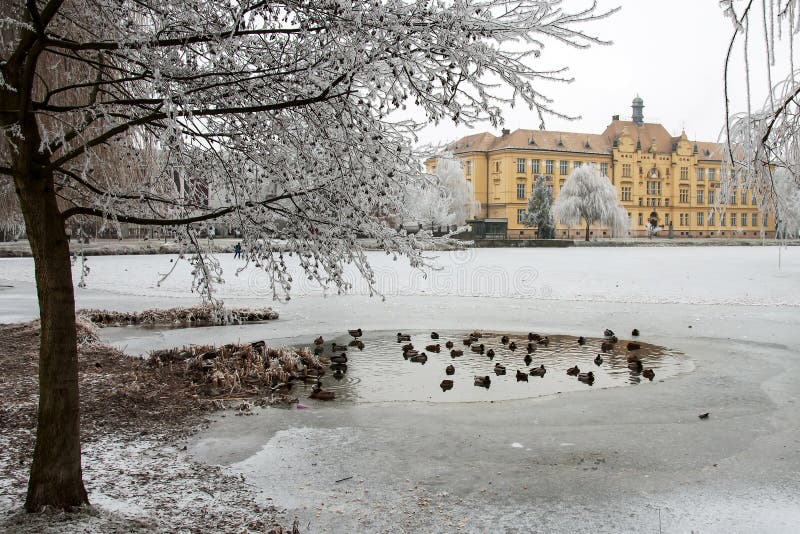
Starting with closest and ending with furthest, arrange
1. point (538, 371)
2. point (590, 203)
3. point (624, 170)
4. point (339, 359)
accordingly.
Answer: point (538, 371) < point (339, 359) < point (590, 203) < point (624, 170)

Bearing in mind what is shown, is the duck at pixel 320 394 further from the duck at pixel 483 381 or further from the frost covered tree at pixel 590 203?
the frost covered tree at pixel 590 203

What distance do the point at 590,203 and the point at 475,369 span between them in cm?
7095

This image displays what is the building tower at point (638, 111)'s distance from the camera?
116812 mm

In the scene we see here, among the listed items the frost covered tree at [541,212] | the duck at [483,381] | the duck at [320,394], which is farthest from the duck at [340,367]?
the frost covered tree at [541,212]

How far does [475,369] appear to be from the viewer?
10.2 meters

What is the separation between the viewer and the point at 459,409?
7781 millimetres

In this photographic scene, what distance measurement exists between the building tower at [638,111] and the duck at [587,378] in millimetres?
116084

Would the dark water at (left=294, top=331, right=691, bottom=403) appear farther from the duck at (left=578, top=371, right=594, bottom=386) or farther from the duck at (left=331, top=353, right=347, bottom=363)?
the duck at (left=331, top=353, right=347, bottom=363)

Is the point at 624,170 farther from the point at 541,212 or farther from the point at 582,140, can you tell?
the point at 541,212

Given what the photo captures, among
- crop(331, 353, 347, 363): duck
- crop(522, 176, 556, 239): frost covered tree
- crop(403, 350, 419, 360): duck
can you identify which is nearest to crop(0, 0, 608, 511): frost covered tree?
crop(331, 353, 347, 363): duck

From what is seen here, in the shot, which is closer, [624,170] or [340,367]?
[340,367]

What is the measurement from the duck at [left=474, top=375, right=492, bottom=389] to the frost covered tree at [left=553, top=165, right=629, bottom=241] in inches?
2808

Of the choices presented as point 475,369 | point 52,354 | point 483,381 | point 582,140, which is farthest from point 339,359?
point 582,140

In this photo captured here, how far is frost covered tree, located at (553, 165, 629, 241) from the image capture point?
77688 millimetres
